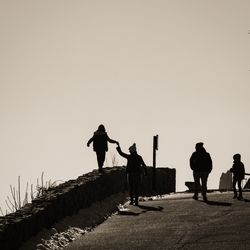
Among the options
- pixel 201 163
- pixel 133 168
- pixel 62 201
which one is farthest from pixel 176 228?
pixel 201 163

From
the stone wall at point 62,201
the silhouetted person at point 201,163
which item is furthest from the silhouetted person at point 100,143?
the silhouetted person at point 201,163

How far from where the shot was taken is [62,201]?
19.0 metres

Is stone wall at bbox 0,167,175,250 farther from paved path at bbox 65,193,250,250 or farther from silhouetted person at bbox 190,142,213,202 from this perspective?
silhouetted person at bbox 190,142,213,202

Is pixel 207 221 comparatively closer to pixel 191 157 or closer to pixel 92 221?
pixel 92 221

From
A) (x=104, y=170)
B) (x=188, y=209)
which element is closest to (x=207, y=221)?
(x=188, y=209)

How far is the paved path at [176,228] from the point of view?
51.7 feet

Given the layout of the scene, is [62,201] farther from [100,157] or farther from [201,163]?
[100,157]

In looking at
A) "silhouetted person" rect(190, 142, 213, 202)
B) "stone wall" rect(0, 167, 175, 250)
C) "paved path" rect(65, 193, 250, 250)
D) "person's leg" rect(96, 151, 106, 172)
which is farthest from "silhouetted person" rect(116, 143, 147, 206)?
"person's leg" rect(96, 151, 106, 172)

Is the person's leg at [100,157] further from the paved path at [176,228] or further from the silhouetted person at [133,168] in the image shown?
the paved path at [176,228]

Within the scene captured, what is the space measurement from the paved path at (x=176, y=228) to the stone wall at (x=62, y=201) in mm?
884

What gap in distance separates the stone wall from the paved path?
2.90 feet

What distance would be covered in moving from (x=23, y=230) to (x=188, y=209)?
6.07 meters

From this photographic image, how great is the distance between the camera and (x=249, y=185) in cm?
3638

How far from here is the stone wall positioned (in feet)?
50.3
